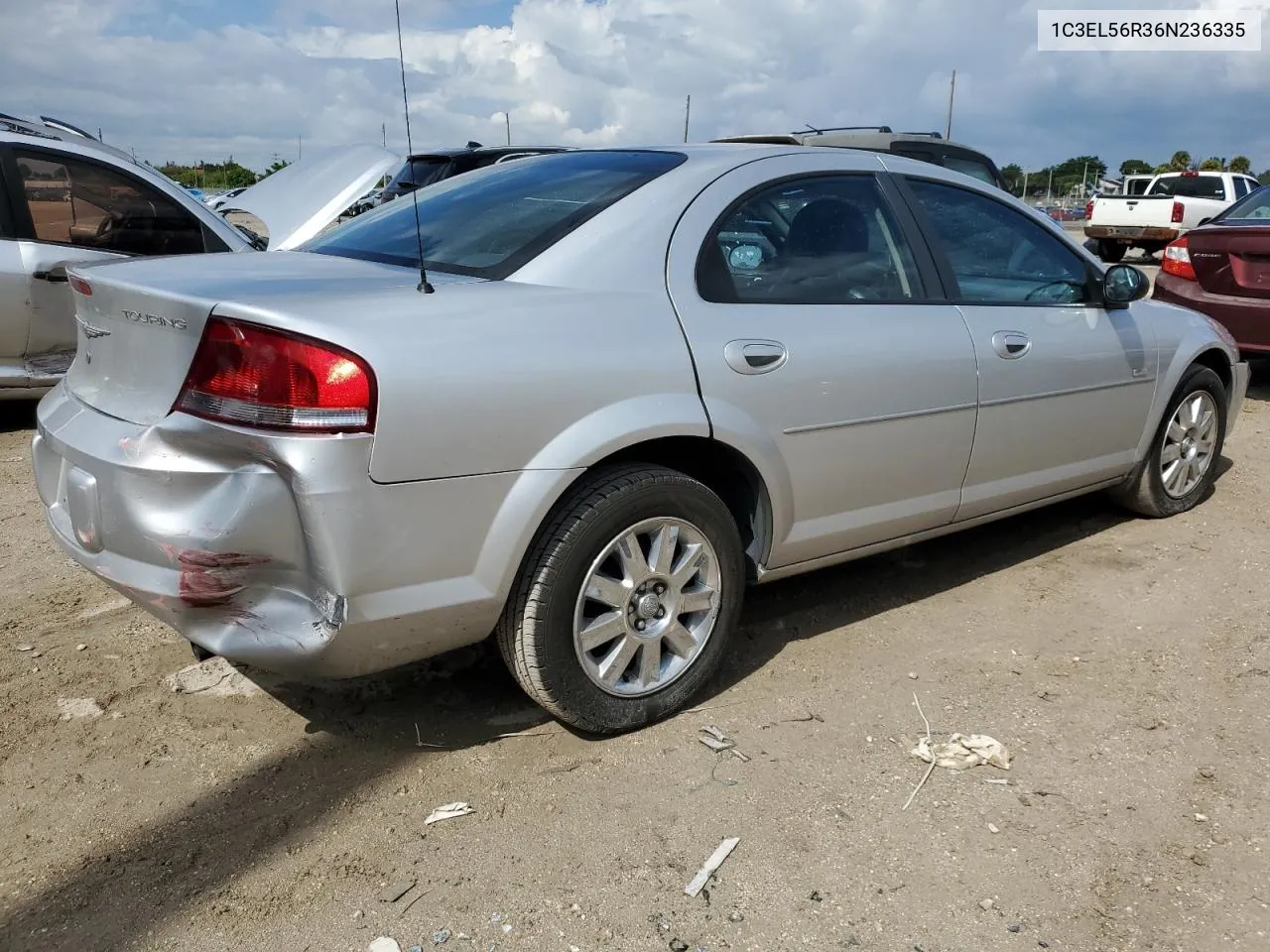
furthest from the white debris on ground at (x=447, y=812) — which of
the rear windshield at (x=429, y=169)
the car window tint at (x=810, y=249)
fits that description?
the rear windshield at (x=429, y=169)

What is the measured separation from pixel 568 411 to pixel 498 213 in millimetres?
875

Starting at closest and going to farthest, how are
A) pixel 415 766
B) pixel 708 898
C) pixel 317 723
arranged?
pixel 708 898, pixel 415 766, pixel 317 723

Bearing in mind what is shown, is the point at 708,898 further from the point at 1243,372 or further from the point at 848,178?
the point at 1243,372

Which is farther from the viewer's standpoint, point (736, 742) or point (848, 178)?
point (848, 178)

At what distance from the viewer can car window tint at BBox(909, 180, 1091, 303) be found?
3.57 m

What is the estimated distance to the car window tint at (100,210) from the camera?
18.9 ft

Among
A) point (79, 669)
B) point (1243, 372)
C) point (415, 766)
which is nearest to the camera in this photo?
point (415, 766)

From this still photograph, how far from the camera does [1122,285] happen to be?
396 cm

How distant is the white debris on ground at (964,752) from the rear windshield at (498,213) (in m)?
1.66

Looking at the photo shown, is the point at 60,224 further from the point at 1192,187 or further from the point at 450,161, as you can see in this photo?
the point at 1192,187

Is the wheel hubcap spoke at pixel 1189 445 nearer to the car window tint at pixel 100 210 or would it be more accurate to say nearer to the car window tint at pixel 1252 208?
the car window tint at pixel 1252 208

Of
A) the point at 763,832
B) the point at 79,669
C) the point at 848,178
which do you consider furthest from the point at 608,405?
the point at 79,669

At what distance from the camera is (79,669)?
3.15 metres

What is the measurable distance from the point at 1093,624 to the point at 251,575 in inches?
109
